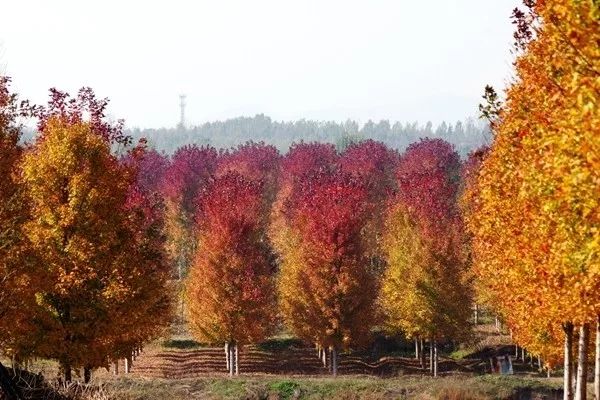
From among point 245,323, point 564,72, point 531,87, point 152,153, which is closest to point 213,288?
point 245,323

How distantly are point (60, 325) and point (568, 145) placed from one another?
17.0 m

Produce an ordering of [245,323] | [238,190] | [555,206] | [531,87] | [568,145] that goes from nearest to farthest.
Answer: [568,145], [555,206], [531,87], [245,323], [238,190]

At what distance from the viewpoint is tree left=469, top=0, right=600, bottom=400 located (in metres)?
8.34

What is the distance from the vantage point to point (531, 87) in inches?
585

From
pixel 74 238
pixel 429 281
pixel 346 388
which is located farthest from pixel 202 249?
pixel 74 238

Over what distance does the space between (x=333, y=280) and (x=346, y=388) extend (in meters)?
9.86

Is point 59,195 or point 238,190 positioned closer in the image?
point 59,195

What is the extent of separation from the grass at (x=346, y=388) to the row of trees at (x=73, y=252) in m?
5.70

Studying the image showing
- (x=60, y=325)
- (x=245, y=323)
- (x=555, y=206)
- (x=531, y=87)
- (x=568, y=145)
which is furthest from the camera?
(x=245, y=323)

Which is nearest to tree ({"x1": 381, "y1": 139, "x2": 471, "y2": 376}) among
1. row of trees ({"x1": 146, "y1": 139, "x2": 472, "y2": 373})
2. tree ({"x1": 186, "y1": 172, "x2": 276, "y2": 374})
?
row of trees ({"x1": 146, "y1": 139, "x2": 472, "y2": 373})

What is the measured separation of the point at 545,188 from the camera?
9.74 m

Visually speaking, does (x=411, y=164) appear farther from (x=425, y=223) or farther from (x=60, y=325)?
(x=60, y=325)

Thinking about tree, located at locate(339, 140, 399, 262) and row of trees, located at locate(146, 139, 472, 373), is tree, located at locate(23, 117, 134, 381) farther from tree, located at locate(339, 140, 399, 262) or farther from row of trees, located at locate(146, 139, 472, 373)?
tree, located at locate(339, 140, 399, 262)

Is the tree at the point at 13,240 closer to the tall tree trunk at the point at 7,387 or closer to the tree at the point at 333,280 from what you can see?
the tall tree trunk at the point at 7,387
